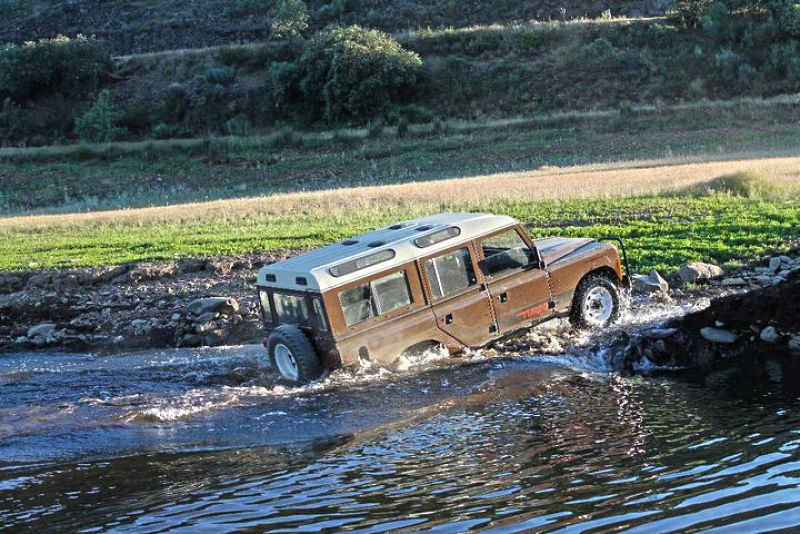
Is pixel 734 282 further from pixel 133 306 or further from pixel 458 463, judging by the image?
pixel 133 306

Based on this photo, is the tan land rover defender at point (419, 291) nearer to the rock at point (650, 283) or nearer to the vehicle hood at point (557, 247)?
the vehicle hood at point (557, 247)

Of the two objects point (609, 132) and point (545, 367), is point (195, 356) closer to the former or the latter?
point (545, 367)

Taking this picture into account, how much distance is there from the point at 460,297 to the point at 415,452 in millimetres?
3402

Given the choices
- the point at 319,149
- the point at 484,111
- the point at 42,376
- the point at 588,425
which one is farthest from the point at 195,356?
the point at 484,111

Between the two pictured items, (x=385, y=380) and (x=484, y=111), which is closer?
(x=385, y=380)

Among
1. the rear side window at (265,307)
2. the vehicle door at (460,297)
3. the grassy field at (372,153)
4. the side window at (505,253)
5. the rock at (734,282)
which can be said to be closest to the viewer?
the vehicle door at (460,297)

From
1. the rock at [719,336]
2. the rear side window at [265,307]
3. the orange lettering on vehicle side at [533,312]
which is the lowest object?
the rock at [719,336]

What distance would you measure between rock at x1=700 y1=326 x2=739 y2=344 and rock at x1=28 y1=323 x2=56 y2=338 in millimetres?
11688

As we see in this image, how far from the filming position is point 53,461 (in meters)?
9.94

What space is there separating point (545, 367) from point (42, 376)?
7518 millimetres

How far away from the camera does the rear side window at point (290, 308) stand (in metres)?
11.7

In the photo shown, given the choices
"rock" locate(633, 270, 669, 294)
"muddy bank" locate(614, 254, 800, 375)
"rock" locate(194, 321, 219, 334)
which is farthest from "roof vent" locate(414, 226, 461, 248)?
"rock" locate(194, 321, 219, 334)

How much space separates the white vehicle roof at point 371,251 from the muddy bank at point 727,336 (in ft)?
8.01

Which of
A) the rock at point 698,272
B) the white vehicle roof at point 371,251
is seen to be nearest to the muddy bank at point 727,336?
the white vehicle roof at point 371,251
